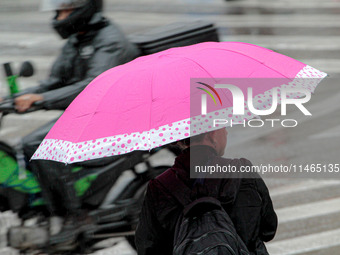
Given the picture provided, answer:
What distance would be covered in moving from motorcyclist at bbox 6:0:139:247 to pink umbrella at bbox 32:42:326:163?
72.6 inches

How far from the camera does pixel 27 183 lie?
5.06 metres

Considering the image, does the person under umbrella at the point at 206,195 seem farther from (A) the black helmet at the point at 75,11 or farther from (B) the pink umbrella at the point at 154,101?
(A) the black helmet at the point at 75,11

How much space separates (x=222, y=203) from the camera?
259 centimetres

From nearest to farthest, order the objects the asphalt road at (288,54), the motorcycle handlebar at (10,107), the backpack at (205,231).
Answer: the backpack at (205,231) < the motorcycle handlebar at (10,107) < the asphalt road at (288,54)

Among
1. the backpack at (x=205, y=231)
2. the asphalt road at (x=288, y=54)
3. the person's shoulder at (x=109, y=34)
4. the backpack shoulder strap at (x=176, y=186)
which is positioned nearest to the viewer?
the backpack at (x=205, y=231)

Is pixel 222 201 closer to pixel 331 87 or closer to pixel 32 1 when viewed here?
pixel 331 87

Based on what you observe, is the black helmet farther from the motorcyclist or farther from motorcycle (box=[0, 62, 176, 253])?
motorcycle (box=[0, 62, 176, 253])

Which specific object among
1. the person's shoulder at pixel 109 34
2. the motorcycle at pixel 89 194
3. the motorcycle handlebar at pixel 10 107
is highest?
the person's shoulder at pixel 109 34

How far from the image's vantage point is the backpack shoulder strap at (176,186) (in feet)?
8.52

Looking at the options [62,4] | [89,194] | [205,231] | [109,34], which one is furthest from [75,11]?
[205,231]

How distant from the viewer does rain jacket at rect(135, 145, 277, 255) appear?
8.58 feet

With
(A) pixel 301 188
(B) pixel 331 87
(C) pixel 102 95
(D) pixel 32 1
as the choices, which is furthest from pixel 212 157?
(D) pixel 32 1

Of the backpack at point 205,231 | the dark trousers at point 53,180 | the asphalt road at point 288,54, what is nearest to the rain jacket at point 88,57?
the dark trousers at point 53,180

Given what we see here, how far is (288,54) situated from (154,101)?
34.6 feet
